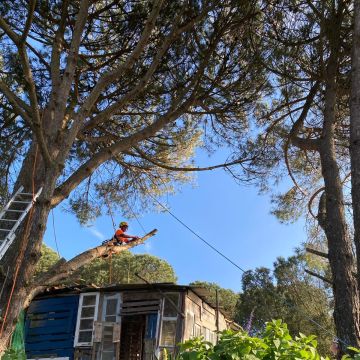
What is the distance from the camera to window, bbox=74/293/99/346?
29.4ft

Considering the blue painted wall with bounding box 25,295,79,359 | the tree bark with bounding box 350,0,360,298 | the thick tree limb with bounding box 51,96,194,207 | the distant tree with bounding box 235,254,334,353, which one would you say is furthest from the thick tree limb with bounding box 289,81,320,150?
the distant tree with bounding box 235,254,334,353

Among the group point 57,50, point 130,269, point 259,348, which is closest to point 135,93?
point 57,50

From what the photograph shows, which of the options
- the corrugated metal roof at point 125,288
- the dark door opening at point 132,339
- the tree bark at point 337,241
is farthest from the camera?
the dark door opening at point 132,339

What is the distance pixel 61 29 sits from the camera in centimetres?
→ 639

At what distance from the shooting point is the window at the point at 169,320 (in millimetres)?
8633

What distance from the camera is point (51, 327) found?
9.38m

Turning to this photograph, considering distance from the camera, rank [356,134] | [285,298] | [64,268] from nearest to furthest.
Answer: [356,134] → [64,268] → [285,298]

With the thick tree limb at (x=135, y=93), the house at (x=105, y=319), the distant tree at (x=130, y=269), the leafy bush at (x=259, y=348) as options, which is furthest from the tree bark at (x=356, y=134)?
the distant tree at (x=130, y=269)

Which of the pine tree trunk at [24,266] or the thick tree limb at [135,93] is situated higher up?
the thick tree limb at [135,93]

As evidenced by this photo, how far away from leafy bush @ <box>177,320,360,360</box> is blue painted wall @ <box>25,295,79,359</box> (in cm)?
770

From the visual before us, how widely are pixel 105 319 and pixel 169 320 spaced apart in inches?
51.5

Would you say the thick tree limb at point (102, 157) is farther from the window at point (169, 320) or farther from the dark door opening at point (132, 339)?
the dark door opening at point (132, 339)

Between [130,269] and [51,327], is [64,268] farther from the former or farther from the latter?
[130,269]

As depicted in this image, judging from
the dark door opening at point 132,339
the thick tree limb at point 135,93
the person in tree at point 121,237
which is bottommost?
the dark door opening at point 132,339
